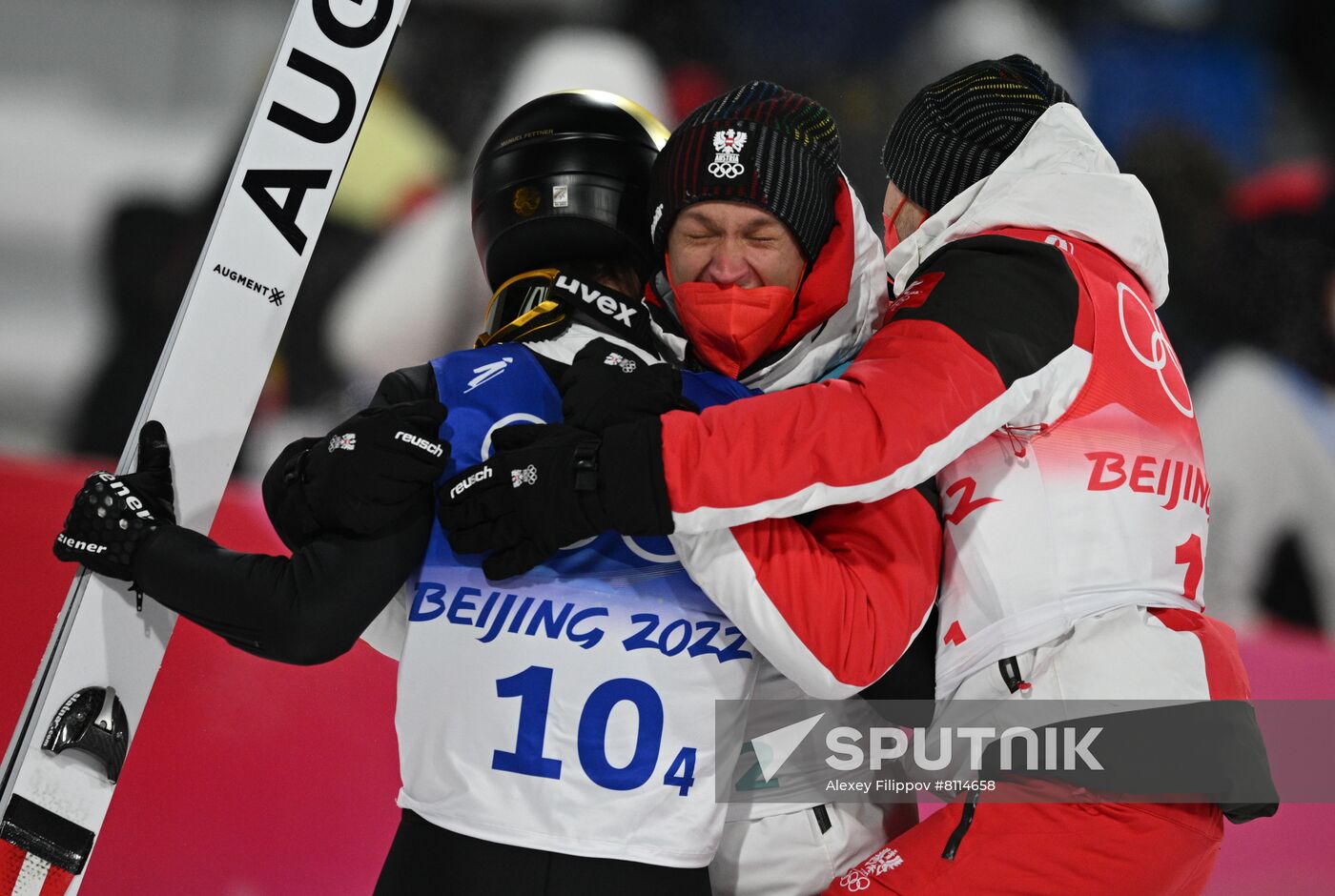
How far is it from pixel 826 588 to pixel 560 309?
515 mm

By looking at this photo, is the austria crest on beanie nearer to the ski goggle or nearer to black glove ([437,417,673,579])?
the ski goggle

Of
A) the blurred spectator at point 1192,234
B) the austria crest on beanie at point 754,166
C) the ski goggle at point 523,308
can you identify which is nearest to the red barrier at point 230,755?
the ski goggle at point 523,308

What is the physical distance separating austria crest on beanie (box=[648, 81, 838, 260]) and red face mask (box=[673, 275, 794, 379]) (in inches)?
3.6

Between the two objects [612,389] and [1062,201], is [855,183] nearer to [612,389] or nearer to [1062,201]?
[1062,201]

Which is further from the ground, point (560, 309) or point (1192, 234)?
point (1192, 234)

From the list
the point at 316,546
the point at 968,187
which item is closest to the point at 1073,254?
the point at 968,187

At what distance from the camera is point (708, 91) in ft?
20.1

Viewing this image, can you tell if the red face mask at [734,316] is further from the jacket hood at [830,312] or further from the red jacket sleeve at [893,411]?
the red jacket sleeve at [893,411]

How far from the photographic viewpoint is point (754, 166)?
5.36 ft

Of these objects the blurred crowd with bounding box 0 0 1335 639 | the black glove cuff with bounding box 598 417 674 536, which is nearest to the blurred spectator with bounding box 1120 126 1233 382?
the blurred crowd with bounding box 0 0 1335 639

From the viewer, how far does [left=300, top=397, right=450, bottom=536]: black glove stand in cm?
141

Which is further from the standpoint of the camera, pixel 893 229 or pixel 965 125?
pixel 893 229

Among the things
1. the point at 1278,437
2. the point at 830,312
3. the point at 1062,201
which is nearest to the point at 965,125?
the point at 1062,201

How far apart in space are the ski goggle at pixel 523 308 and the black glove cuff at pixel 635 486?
1.05ft
